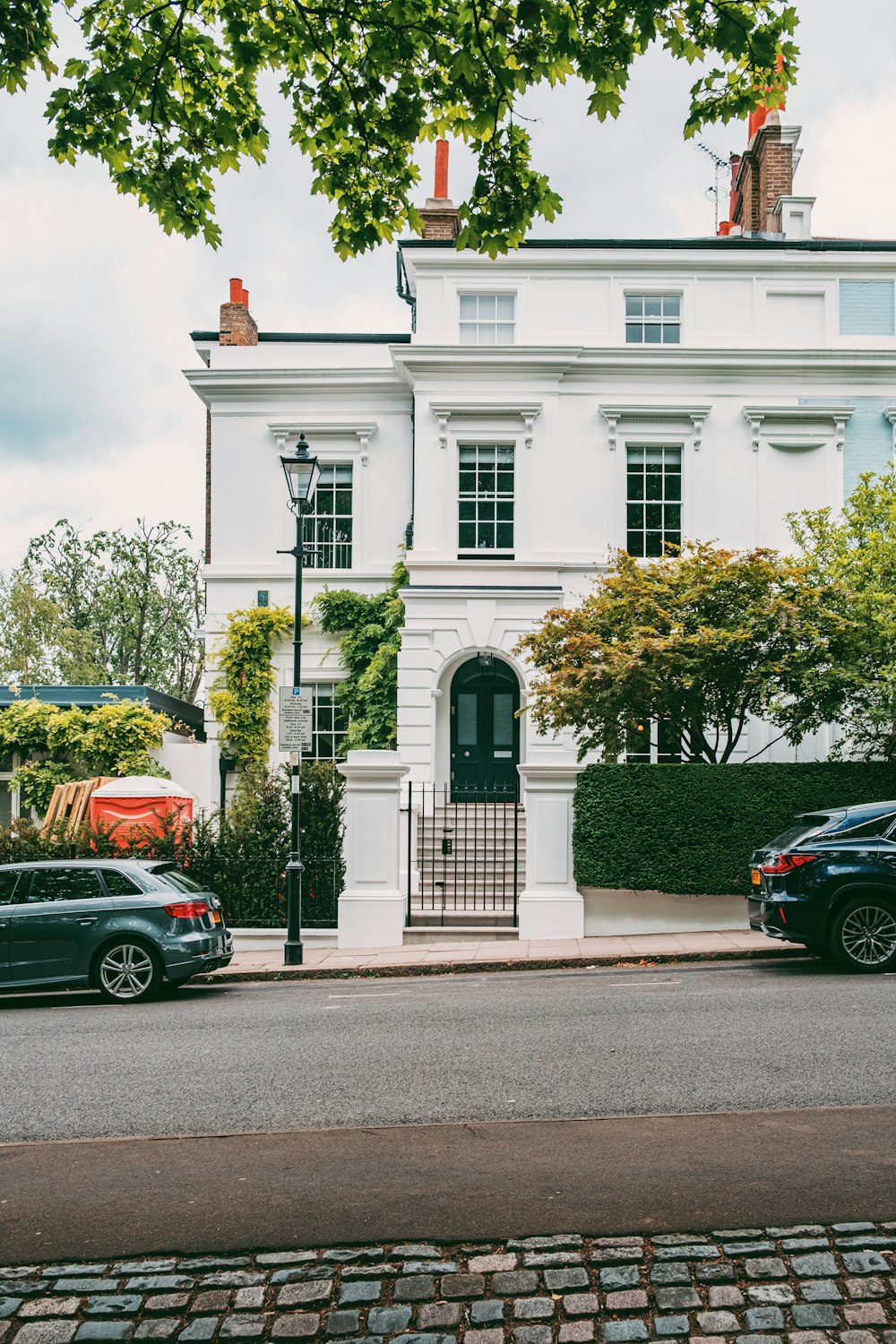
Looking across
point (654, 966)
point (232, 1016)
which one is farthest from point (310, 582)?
point (232, 1016)

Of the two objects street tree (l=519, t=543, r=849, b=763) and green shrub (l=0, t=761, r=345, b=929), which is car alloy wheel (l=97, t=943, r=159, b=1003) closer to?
green shrub (l=0, t=761, r=345, b=929)

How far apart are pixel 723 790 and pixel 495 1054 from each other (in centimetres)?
886

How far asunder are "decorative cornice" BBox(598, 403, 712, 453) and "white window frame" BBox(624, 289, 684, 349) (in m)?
1.61

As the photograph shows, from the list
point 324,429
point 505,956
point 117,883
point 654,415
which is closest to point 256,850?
point 505,956

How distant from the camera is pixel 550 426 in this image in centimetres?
2509

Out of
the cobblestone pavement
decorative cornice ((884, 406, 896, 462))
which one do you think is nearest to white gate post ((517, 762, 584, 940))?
the cobblestone pavement

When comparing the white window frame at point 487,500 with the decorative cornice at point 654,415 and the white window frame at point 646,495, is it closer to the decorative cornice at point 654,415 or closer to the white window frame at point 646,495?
the decorative cornice at point 654,415

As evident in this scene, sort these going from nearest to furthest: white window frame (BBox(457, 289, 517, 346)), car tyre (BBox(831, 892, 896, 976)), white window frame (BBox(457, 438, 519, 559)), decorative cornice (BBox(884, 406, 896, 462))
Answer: car tyre (BBox(831, 892, 896, 976)) < white window frame (BBox(457, 438, 519, 559)) < decorative cornice (BBox(884, 406, 896, 462)) < white window frame (BBox(457, 289, 517, 346))

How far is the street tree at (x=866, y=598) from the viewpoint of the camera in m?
17.2

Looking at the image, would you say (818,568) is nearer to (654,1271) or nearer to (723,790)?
(723,790)

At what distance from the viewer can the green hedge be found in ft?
53.3

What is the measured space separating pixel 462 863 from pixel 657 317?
1317 centimetres

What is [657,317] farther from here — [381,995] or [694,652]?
[381,995]

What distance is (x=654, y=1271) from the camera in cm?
424
